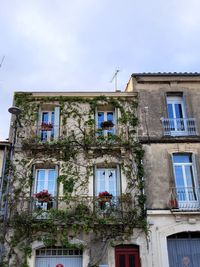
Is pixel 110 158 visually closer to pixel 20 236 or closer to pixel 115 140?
pixel 115 140

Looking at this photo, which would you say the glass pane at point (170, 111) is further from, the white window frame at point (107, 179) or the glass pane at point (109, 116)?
the white window frame at point (107, 179)

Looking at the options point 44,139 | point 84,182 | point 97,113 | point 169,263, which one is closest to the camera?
point 169,263

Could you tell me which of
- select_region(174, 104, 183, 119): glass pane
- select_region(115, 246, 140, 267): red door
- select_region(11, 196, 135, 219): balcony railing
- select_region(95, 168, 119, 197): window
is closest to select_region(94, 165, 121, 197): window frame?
select_region(95, 168, 119, 197): window

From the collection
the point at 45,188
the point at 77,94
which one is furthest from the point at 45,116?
the point at 45,188

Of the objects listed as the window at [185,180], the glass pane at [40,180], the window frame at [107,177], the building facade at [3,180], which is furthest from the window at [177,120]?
the building facade at [3,180]

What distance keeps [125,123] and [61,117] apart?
289 centimetres

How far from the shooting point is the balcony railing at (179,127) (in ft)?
47.8

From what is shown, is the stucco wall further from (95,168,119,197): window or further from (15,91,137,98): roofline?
(15,91,137,98): roofline

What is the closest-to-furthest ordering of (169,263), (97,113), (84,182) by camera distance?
(169,263), (84,182), (97,113)

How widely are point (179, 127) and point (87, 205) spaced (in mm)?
5396

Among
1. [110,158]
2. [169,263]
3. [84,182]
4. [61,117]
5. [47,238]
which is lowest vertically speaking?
[169,263]

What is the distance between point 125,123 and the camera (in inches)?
583

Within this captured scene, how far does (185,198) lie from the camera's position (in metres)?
13.2

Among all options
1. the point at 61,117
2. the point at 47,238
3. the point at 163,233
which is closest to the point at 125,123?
the point at 61,117
